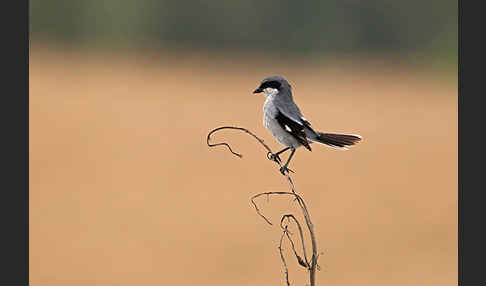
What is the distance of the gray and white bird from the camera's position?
8.32 feet

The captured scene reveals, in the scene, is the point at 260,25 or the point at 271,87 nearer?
the point at 271,87

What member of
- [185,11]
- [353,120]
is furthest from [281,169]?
[185,11]

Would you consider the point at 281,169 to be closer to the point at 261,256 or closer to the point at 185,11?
the point at 261,256

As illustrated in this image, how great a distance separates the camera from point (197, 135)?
1580 centimetres

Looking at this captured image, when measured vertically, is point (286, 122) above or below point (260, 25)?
below

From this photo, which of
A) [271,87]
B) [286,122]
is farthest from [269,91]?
[286,122]

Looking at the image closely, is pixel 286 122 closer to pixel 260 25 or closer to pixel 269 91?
pixel 269 91

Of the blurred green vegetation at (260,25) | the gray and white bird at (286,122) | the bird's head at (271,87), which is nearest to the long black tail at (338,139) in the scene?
the gray and white bird at (286,122)

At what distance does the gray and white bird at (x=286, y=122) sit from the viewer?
2.54 meters

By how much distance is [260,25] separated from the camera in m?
23.0

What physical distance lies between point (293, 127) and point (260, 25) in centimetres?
2089

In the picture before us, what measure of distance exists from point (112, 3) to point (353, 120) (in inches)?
484

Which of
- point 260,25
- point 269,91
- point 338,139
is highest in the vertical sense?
point 260,25

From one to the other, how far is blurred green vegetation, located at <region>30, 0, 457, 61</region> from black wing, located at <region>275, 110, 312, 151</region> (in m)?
19.2
